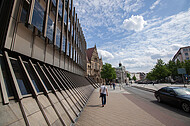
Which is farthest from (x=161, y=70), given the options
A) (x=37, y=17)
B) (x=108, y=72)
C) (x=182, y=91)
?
(x=37, y=17)

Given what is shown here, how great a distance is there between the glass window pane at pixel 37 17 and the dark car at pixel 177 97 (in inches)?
396

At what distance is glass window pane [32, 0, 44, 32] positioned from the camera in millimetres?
5074

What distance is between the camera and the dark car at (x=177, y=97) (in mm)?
6219

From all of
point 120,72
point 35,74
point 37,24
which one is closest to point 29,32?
point 37,24

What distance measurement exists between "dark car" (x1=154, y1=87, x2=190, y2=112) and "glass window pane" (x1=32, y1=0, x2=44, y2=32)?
10047 millimetres

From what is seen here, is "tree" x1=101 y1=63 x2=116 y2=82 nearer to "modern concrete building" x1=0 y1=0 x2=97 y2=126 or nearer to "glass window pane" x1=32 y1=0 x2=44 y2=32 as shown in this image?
"modern concrete building" x1=0 y1=0 x2=97 y2=126

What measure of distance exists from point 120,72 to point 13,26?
406 ft

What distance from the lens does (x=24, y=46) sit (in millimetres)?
4797

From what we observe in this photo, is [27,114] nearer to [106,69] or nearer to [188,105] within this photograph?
[188,105]

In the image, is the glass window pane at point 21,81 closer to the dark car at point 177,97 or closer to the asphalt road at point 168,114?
the asphalt road at point 168,114

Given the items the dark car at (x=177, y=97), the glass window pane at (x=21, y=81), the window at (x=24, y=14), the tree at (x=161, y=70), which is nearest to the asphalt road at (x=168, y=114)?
the dark car at (x=177, y=97)

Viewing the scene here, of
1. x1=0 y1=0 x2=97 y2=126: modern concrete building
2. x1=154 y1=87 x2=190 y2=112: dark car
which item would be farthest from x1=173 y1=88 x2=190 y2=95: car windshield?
x1=0 y1=0 x2=97 y2=126: modern concrete building

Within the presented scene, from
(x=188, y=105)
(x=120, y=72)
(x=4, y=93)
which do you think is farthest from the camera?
(x=120, y=72)

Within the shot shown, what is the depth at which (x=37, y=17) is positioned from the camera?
5.36m
